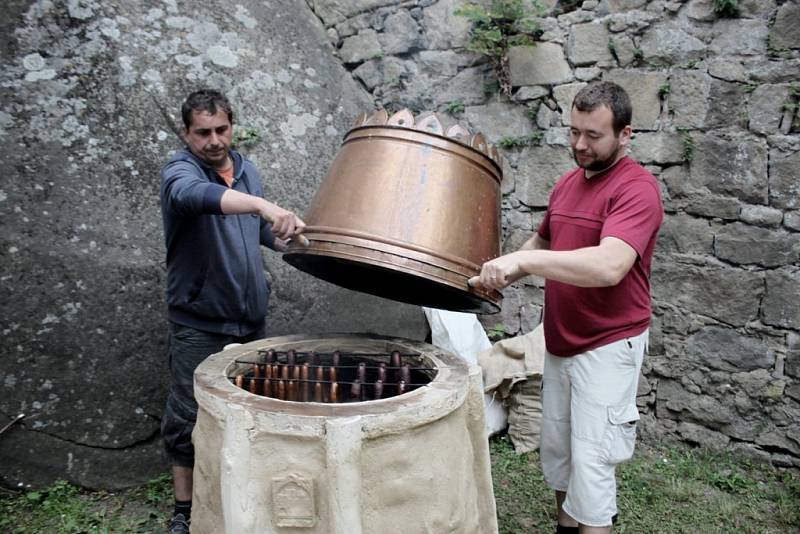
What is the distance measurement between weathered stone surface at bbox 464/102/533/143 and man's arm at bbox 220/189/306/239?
2.16 metres

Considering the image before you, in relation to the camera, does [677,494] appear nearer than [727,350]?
Yes

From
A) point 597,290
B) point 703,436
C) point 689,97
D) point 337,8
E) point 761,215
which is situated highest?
point 337,8

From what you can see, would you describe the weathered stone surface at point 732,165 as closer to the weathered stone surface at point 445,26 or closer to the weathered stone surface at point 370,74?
the weathered stone surface at point 445,26

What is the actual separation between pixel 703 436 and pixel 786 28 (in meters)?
2.29

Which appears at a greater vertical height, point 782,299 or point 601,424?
point 782,299

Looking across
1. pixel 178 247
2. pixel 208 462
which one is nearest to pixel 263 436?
pixel 208 462

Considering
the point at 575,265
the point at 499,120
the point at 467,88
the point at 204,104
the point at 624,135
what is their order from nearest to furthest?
the point at 575,265
the point at 624,135
the point at 204,104
the point at 499,120
the point at 467,88

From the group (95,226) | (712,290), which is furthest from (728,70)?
(95,226)

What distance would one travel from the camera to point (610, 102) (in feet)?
7.40

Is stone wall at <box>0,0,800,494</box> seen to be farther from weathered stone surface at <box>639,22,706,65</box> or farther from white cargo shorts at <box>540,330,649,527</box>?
white cargo shorts at <box>540,330,649,527</box>

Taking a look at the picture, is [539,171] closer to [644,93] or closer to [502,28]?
[644,93]

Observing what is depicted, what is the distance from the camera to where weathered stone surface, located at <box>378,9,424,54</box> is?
434cm

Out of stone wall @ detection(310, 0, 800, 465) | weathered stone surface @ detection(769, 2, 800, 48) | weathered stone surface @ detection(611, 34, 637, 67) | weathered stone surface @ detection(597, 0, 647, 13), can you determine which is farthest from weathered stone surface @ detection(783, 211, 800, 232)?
weathered stone surface @ detection(597, 0, 647, 13)

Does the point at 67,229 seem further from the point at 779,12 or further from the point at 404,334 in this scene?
the point at 779,12
